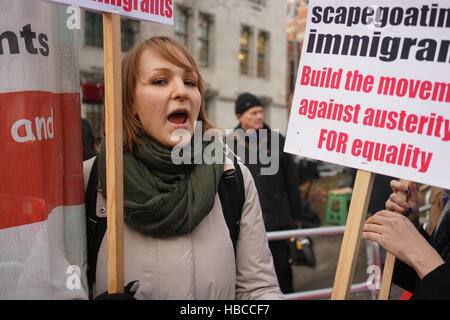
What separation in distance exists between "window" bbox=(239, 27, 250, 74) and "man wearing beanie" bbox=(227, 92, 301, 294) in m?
11.3

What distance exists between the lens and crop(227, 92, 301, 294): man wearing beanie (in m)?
3.58

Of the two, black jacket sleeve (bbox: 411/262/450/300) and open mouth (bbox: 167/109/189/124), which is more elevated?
open mouth (bbox: 167/109/189/124)

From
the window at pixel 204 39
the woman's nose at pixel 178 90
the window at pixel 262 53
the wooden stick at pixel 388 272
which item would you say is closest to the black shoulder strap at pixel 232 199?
the woman's nose at pixel 178 90

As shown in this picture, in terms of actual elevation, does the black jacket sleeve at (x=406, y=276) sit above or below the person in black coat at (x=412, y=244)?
below

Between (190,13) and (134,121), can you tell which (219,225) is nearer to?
(134,121)

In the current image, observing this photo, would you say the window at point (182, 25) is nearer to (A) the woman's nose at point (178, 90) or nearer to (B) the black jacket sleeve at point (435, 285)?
(A) the woman's nose at point (178, 90)

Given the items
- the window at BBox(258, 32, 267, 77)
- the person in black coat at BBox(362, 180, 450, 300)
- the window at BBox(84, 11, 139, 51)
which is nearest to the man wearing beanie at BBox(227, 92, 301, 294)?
the person in black coat at BBox(362, 180, 450, 300)

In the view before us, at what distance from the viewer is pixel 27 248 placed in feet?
4.29

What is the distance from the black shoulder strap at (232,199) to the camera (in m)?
1.61

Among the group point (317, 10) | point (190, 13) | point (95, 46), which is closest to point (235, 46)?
point (190, 13)

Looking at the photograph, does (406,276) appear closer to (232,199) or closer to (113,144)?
(232,199)

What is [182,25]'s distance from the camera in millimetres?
12484

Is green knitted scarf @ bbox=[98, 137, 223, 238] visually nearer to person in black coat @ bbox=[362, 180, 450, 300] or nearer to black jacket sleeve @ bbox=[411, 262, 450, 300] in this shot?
person in black coat @ bbox=[362, 180, 450, 300]
